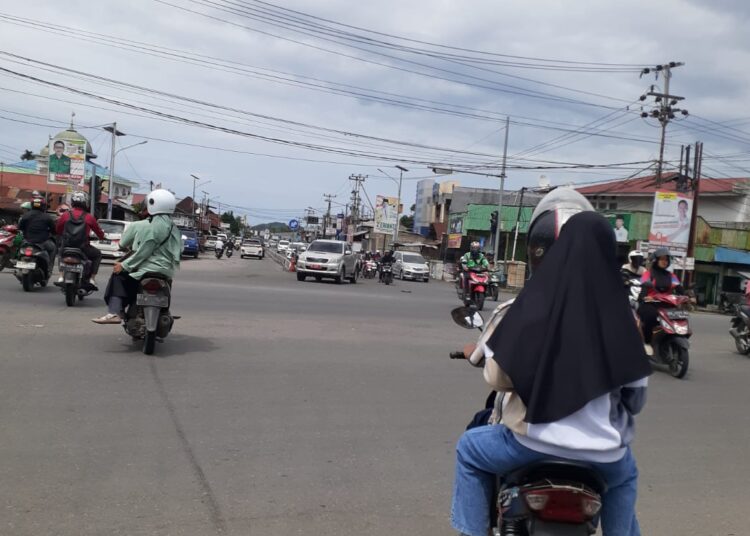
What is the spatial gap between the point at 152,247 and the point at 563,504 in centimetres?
666

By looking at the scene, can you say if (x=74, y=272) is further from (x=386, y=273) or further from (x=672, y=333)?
(x=386, y=273)

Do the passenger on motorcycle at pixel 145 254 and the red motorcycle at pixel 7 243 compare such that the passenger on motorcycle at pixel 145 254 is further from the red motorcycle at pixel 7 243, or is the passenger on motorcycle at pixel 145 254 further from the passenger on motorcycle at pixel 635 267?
the red motorcycle at pixel 7 243

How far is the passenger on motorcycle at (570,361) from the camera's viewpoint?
2.30 m

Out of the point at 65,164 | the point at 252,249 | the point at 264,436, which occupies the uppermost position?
the point at 65,164

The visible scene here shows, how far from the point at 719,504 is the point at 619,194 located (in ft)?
152

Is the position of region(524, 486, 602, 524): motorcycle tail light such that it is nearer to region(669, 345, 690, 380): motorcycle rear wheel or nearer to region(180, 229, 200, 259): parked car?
region(669, 345, 690, 380): motorcycle rear wheel

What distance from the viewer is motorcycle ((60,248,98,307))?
1113 cm

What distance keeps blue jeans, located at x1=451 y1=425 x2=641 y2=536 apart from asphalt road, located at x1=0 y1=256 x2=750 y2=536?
135cm

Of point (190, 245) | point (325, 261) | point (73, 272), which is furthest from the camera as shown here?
point (190, 245)

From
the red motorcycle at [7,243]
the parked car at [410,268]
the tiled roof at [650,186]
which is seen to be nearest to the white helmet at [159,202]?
the red motorcycle at [7,243]

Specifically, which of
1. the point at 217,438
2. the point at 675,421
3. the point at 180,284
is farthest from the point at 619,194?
the point at 217,438

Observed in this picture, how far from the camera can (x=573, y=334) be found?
229cm

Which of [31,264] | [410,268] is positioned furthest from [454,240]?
[31,264]

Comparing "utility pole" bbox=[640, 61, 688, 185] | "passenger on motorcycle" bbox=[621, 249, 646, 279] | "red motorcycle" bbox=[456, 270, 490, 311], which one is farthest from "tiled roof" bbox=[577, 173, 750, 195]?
"passenger on motorcycle" bbox=[621, 249, 646, 279]
